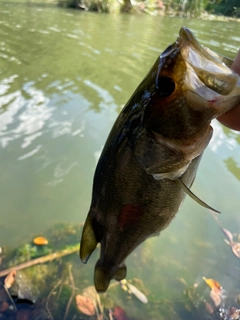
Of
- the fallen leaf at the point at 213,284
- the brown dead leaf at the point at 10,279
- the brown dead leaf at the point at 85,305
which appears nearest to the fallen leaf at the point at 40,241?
the brown dead leaf at the point at 10,279

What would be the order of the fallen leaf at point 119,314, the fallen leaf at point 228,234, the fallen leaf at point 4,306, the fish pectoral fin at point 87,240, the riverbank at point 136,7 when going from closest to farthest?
the fish pectoral fin at point 87,240
the fallen leaf at point 4,306
the fallen leaf at point 119,314
the fallen leaf at point 228,234
the riverbank at point 136,7

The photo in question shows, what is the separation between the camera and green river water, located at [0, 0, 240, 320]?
3.78 meters

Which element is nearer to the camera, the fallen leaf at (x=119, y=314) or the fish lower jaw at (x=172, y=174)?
the fish lower jaw at (x=172, y=174)

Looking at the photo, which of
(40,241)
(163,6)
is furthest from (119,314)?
(163,6)

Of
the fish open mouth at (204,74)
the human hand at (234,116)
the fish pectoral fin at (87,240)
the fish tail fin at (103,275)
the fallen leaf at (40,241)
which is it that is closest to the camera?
the fish open mouth at (204,74)

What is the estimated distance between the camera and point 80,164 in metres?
5.11

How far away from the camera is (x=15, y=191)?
14.9 ft

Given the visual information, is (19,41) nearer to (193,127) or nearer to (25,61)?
(25,61)

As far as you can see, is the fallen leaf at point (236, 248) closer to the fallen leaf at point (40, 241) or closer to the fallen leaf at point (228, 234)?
the fallen leaf at point (228, 234)

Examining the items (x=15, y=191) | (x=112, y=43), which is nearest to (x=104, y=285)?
(x=15, y=191)

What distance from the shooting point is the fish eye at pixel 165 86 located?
4.33 ft

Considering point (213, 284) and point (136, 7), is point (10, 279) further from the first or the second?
point (136, 7)

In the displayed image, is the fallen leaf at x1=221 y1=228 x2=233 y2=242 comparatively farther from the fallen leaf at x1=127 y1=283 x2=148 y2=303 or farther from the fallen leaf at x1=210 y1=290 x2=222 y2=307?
the fallen leaf at x1=127 y1=283 x2=148 y2=303

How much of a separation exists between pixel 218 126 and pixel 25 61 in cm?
541
